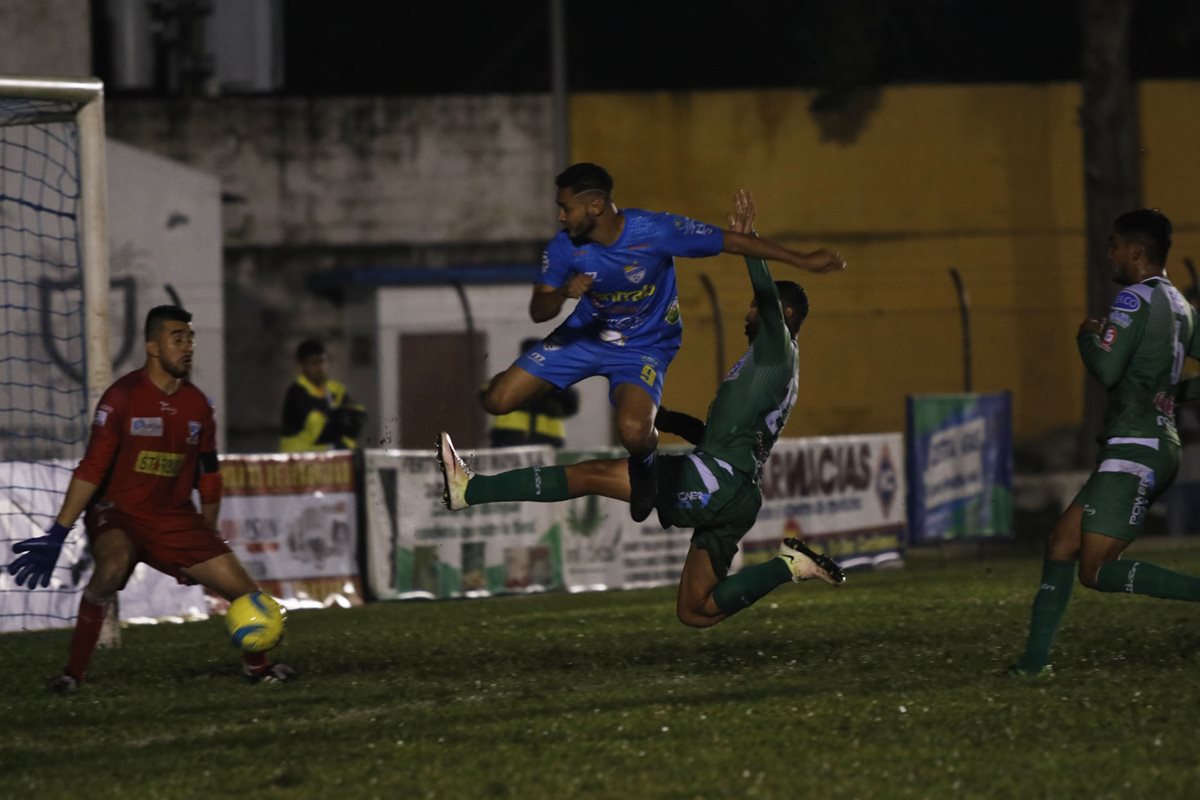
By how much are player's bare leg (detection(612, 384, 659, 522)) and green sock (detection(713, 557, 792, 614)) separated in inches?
20.5

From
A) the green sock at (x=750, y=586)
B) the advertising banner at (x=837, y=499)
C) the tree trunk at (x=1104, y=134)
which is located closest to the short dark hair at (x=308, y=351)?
the advertising banner at (x=837, y=499)

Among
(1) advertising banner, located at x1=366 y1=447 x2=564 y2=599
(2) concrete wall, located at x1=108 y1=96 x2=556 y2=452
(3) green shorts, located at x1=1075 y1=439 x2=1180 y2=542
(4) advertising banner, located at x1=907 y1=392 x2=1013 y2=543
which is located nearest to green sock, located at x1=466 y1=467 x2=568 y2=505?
(3) green shorts, located at x1=1075 y1=439 x2=1180 y2=542

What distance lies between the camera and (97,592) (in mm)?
9195

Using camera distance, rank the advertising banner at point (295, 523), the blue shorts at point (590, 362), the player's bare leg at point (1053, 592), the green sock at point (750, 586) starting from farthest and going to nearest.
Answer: the advertising banner at point (295, 523) < the blue shorts at point (590, 362) < the green sock at point (750, 586) < the player's bare leg at point (1053, 592)

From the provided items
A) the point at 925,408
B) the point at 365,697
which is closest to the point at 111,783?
the point at 365,697

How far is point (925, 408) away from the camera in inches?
750

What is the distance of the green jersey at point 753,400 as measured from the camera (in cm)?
895

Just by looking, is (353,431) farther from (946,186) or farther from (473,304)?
(946,186)

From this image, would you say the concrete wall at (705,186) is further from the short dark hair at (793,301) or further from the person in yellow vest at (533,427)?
the short dark hair at (793,301)

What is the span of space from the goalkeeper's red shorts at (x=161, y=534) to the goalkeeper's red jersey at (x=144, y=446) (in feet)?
0.07

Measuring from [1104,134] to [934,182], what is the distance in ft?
10.6

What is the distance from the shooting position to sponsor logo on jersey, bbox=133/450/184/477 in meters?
9.13

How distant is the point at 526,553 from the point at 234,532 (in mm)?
2556

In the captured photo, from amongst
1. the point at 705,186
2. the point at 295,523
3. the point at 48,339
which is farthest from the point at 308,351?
the point at 705,186
